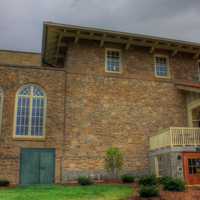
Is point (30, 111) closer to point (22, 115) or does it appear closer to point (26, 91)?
point (22, 115)

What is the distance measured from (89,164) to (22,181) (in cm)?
403

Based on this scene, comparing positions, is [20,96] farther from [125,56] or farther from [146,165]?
[146,165]

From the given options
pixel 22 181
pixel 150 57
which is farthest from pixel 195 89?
pixel 22 181

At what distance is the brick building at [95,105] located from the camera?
15500mm

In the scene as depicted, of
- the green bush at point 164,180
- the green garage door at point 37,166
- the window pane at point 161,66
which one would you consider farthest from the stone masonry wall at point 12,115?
the window pane at point 161,66

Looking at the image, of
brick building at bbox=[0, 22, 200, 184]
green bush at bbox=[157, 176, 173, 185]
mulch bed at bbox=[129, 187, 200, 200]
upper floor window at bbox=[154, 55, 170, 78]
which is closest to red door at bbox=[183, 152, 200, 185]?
brick building at bbox=[0, 22, 200, 184]

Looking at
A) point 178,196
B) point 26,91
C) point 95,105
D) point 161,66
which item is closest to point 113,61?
point 95,105

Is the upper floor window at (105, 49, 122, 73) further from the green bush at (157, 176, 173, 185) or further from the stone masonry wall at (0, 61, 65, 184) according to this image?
the green bush at (157, 176, 173, 185)

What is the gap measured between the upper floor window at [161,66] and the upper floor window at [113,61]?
2.90 m

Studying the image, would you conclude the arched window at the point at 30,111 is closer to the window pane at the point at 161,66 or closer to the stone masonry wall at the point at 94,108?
the stone masonry wall at the point at 94,108

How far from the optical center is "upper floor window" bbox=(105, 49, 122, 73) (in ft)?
60.7

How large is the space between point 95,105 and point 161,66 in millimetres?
6149

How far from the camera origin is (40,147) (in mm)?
15742

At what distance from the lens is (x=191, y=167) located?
14.0 metres
